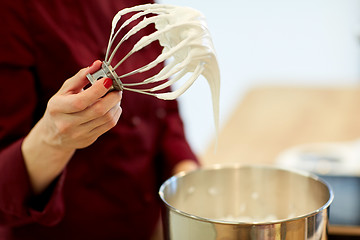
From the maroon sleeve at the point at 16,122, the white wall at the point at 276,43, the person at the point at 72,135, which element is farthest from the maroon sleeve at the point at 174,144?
the white wall at the point at 276,43

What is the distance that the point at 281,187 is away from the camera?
0.78 metres

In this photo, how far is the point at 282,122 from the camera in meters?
1.74

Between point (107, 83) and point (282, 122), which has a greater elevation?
point (107, 83)

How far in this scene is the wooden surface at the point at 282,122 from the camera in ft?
4.91

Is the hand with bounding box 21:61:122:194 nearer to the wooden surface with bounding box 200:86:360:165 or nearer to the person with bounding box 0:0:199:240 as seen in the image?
the person with bounding box 0:0:199:240

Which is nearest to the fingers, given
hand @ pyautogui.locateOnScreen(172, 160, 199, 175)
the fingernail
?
the fingernail

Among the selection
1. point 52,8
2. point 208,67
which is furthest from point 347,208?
point 52,8

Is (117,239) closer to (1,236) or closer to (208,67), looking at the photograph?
(1,236)

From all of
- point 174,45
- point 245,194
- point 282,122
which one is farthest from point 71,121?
point 282,122

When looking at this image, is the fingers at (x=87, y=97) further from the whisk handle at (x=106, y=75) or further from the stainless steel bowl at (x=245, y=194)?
the stainless steel bowl at (x=245, y=194)

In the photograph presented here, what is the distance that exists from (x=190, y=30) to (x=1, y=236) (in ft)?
2.04

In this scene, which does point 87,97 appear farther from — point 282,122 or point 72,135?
point 282,122

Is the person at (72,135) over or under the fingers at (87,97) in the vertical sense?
under

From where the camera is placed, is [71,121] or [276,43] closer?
[71,121]
